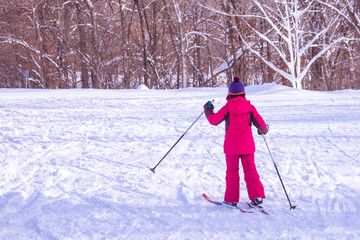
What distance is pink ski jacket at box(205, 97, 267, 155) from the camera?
13.0 ft

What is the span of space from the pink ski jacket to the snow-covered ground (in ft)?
2.44

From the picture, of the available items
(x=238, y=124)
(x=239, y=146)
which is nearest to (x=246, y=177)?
(x=239, y=146)

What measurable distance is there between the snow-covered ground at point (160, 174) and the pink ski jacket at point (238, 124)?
0.74 metres

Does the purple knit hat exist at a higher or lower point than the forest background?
lower

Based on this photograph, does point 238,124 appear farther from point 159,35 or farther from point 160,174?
point 159,35

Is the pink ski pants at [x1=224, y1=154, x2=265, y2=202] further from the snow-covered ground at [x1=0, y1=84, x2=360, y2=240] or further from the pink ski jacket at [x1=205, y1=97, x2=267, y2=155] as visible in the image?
the snow-covered ground at [x1=0, y1=84, x2=360, y2=240]

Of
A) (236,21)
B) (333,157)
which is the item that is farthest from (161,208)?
(236,21)

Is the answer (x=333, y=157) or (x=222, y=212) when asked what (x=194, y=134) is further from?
(x=222, y=212)

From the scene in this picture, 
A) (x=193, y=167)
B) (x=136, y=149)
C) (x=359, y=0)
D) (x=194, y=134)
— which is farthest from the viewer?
(x=359, y=0)

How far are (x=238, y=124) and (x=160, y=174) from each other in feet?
6.53

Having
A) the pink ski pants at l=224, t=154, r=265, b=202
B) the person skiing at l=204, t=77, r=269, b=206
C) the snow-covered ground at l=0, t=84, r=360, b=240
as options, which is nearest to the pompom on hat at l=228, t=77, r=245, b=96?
the person skiing at l=204, t=77, r=269, b=206

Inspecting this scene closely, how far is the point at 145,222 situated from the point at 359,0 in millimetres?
19546

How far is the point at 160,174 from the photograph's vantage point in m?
5.49

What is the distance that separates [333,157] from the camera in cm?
616
